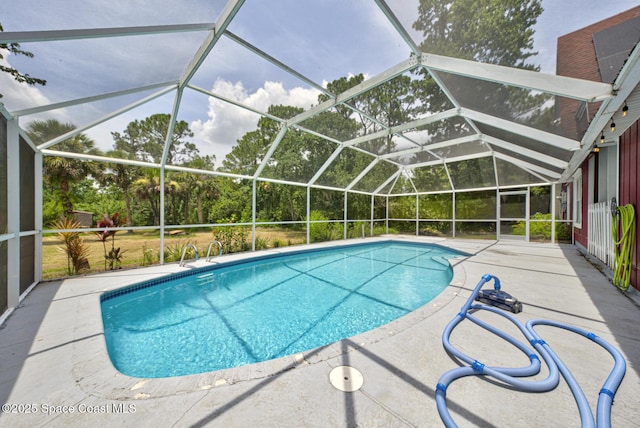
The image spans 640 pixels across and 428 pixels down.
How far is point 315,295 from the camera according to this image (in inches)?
182

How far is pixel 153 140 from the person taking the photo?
520cm

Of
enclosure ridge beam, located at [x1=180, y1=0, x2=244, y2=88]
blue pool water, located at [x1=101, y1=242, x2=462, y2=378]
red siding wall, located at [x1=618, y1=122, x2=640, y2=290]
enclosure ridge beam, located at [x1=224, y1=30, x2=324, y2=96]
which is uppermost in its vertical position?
enclosure ridge beam, located at [x1=224, y1=30, x2=324, y2=96]

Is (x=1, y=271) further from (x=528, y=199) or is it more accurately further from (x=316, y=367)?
(x=528, y=199)

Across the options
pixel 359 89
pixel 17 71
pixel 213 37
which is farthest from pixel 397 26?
pixel 17 71

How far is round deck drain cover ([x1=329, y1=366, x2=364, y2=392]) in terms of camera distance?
1.66m

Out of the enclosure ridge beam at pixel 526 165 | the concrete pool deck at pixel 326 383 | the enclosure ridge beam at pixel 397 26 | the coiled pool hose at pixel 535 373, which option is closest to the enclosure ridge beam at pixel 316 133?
the enclosure ridge beam at pixel 397 26

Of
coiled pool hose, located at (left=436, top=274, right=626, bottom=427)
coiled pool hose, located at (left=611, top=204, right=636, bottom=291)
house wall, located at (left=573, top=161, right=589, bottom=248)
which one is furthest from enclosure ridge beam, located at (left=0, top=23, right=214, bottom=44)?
house wall, located at (left=573, top=161, right=589, bottom=248)

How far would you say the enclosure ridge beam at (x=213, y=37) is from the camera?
2.64 meters

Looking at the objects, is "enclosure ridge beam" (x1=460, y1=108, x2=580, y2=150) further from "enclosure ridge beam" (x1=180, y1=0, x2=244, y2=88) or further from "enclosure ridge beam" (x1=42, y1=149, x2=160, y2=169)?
"enclosure ridge beam" (x1=42, y1=149, x2=160, y2=169)

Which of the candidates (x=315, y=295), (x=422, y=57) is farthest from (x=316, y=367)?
(x=422, y=57)

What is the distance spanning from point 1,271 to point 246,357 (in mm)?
3178

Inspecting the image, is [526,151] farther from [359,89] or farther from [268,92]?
[268,92]

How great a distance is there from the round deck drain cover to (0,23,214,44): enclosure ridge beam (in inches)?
158

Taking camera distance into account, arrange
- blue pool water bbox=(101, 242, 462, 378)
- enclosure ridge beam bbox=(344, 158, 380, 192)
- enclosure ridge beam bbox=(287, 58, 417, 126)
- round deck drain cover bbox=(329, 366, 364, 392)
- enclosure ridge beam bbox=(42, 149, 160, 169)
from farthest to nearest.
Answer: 1. enclosure ridge beam bbox=(344, 158, 380, 192)
2. enclosure ridge beam bbox=(42, 149, 160, 169)
3. enclosure ridge beam bbox=(287, 58, 417, 126)
4. blue pool water bbox=(101, 242, 462, 378)
5. round deck drain cover bbox=(329, 366, 364, 392)
